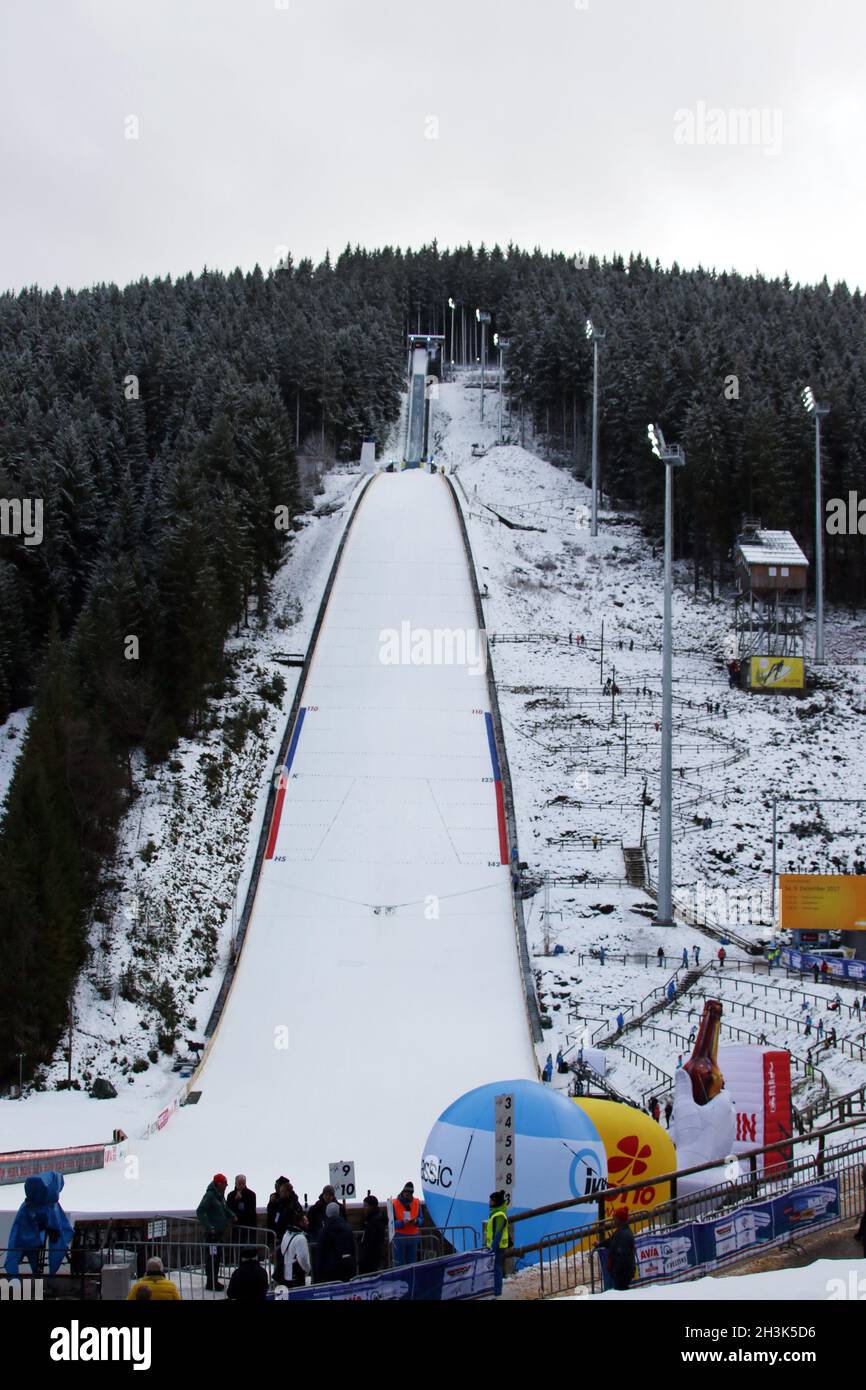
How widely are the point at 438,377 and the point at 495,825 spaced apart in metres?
75.1

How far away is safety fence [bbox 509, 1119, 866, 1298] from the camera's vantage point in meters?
10.7

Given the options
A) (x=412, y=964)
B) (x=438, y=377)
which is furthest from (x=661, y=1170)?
(x=438, y=377)

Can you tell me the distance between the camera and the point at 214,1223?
12367mm

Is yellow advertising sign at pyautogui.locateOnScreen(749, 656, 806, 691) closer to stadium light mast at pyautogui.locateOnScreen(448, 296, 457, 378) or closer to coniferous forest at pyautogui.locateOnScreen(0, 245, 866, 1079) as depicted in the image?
coniferous forest at pyautogui.locateOnScreen(0, 245, 866, 1079)

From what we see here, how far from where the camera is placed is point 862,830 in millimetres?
39344

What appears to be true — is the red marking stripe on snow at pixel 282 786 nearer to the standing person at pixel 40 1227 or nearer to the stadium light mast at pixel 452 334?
the standing person at pixel 40 1227

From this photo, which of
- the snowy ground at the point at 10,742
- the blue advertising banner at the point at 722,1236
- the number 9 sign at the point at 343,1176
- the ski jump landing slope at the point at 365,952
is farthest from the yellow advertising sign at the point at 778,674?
the blue advertising banner at the point at 722,1236

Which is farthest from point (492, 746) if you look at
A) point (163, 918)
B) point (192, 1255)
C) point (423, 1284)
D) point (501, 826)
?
point (423, 1284)

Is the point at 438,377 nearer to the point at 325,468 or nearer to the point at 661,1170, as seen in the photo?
the point at 325,468

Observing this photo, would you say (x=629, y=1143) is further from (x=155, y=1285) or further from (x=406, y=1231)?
(x=155, y=1285)

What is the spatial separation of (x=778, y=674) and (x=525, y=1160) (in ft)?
122

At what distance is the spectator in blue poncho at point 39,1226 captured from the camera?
10.6 meters

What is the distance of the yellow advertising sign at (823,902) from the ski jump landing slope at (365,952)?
6.65 meters

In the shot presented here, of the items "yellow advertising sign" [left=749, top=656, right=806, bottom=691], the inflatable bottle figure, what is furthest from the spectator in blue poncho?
"yellow advertising sign" [left=749, top=656, right=806, bottom=691]
